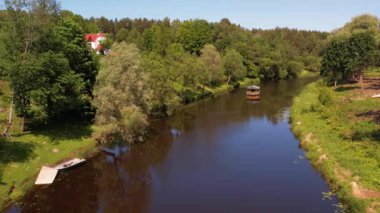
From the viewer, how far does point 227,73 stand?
10125 cm

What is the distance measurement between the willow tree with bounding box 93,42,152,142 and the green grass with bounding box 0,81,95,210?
124 inches

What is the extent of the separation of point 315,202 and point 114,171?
19.9m

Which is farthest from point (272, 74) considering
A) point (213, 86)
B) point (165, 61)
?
point (165, 61)

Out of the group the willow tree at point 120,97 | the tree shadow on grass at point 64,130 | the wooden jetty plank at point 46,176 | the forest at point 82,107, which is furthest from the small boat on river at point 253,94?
the wooden jetty plank at point 46,176

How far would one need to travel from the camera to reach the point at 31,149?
37594 mm

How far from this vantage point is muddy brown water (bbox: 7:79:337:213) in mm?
29250

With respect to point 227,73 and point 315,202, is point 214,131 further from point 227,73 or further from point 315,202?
point 227,73

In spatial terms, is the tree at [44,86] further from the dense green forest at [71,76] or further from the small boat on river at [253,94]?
the small boat on river at [253,94]

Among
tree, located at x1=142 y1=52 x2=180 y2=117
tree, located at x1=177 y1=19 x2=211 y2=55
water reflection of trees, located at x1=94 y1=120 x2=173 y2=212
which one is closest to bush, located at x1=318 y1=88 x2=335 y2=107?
tree, located at x1=142 y1=52 x2=180 y2=117

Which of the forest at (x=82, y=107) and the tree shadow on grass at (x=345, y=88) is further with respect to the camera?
the tree shadow on grass at (x=345, y=88)

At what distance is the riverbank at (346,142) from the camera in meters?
28.4

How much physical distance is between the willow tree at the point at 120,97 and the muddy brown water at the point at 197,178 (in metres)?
2.59

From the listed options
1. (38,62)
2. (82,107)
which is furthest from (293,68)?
(38,62)

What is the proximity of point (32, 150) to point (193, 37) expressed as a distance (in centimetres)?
9101
